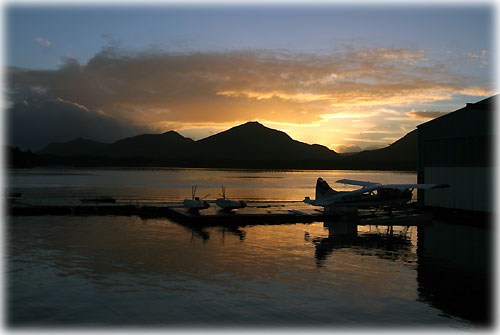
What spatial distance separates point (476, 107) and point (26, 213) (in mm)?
42166

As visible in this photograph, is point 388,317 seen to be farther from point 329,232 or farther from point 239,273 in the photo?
point 329,232

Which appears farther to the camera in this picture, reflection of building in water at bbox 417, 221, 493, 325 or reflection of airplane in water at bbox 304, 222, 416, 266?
reflection of airplane in water at bbox 304, 222, 416, 266

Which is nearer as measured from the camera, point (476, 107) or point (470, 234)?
point (470, 234)

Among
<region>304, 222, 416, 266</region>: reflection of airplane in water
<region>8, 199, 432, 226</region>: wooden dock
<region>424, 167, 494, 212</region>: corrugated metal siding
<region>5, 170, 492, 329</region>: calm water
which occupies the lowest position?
<region>5, 170, 492, 329</region>: calm water

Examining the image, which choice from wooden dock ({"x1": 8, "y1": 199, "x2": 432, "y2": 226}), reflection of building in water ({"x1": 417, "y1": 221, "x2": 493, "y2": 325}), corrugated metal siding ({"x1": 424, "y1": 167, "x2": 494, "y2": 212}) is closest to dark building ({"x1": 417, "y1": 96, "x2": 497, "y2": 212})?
corrugated metal siding ({"x1": 424, "y1": 167, "x2": 494, "y2": 212})

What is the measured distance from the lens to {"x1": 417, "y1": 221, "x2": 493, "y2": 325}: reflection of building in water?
15.9m

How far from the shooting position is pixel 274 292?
17.3 m

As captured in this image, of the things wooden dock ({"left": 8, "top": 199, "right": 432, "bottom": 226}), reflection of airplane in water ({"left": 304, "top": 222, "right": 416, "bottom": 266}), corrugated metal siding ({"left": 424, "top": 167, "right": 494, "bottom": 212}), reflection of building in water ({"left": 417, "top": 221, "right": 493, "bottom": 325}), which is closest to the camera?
reflection of building in water ({"left": 417, "top": 221, "right": 493, "bottom": 325})

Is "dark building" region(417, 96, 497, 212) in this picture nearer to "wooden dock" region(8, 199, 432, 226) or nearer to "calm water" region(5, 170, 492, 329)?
"wooden dock" region(8, 199, 432, 226)

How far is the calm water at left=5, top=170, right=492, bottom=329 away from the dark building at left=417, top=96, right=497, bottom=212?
15.5 ft

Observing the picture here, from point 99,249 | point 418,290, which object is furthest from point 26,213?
point 418,290

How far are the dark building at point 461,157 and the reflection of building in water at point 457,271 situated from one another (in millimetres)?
4008

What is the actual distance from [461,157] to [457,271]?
20.0 m

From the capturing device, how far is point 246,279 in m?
19.3
